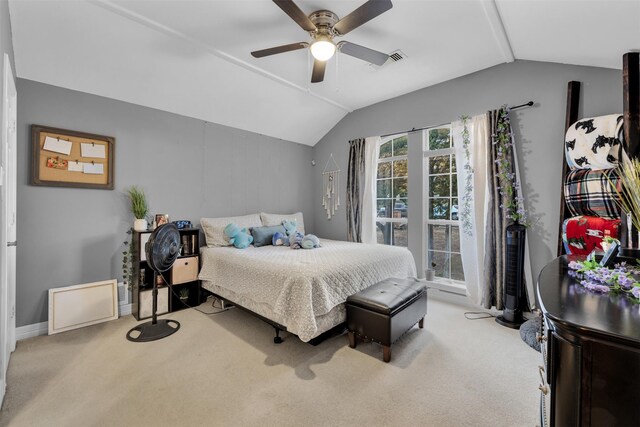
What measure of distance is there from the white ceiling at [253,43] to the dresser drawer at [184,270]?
1.91m

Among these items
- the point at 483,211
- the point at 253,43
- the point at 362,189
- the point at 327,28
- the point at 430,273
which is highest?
the point at 253,43

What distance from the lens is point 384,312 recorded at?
2170 millimetres

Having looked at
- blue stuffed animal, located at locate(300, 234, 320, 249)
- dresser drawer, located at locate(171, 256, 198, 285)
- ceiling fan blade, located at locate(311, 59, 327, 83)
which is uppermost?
ceiling fan blade, located at locate(311, 59, 327, 83)

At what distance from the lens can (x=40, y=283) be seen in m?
2.65

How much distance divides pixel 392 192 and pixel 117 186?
3586mm

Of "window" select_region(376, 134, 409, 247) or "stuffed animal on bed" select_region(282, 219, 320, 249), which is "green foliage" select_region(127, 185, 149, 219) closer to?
"stuffed animal on bed" select_region(282, 219, 320, 249)

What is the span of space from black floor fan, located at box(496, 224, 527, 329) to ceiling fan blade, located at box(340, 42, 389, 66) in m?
2.15

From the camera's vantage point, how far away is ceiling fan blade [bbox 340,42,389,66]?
2.20 metres

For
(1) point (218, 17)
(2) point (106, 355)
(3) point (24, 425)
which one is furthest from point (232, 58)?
(3) point (24, 425)

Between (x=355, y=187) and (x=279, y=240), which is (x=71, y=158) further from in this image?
(x=355, y=187)

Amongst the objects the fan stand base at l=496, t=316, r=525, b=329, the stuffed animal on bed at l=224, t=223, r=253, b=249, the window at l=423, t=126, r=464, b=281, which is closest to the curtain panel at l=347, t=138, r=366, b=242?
the window at l=423, t=126, r=464, b=281

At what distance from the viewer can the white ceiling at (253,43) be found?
6.90 ft

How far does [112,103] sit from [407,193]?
12.5 ft

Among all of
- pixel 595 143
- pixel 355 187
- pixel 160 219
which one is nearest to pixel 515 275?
pixel 595 143
